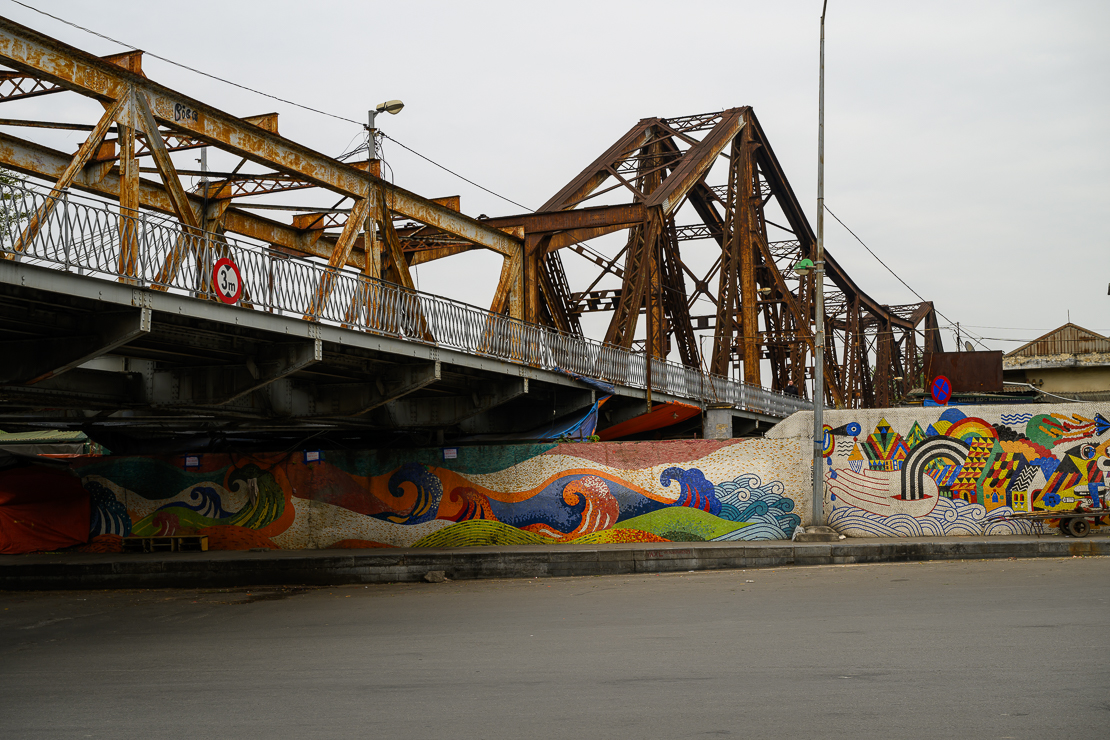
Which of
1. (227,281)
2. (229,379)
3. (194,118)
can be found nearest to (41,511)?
(229,379)

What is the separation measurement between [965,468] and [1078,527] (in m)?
2.22

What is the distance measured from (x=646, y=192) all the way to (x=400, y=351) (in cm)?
2170

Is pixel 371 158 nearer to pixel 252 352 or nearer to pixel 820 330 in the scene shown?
pixel 252 352

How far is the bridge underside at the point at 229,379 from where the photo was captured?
12422 mm

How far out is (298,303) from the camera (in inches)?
585

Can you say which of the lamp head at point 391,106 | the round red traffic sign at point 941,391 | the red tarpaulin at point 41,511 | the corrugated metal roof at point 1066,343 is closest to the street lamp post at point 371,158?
the lamp head at point 391,106

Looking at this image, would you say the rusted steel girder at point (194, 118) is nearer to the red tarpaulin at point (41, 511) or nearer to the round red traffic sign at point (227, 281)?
the round red traffic sign at point (227, 281)

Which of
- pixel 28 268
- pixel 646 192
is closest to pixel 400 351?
pixel 28 268

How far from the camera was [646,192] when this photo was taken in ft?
120

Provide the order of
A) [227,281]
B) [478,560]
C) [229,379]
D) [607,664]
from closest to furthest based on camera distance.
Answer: [607,664], [227,281], [229,379], [478,560]

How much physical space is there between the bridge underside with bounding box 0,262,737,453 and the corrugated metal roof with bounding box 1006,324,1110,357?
117ft

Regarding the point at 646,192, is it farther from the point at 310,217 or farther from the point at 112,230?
the point at 112,230

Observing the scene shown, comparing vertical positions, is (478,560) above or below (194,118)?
below

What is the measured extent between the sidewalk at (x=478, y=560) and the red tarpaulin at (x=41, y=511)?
1756 millimetres
